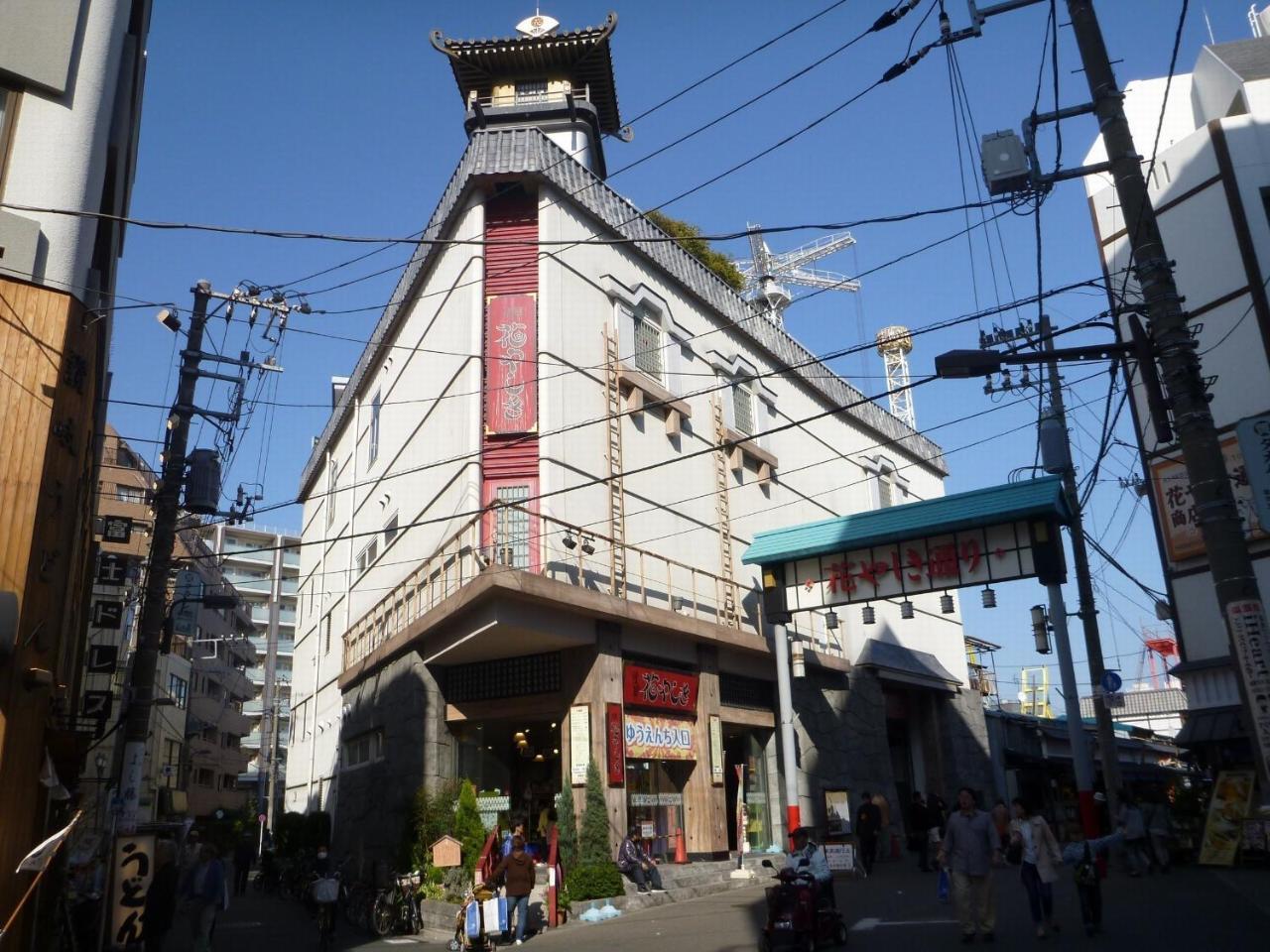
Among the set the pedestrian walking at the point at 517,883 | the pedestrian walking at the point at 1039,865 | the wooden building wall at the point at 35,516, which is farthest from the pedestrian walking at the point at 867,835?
the wooden building wall at the point at 35,516

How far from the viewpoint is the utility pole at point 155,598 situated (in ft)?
56.5

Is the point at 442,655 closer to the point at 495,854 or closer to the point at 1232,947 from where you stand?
the point at 495,854

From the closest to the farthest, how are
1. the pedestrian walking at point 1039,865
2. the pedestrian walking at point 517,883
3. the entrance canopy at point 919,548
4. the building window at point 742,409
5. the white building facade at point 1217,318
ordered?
the pedestrian walking at point 1039,865
the pedestrian walking at point 517,883
the entrance canopy at point 919,548
the white building facade at point 1217,318
the building window at point 742,409

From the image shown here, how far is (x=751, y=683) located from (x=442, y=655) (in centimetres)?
854

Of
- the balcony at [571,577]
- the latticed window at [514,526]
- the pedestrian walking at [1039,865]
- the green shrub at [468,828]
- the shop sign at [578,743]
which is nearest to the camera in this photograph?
the pedestrian walking at [1039,865]

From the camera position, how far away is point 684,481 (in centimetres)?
2402

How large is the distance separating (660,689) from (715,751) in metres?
2.28

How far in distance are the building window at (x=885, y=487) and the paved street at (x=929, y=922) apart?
1689 centimetres

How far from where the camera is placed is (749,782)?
2417 centimetres

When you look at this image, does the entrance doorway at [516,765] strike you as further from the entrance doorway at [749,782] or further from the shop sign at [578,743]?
the entrance doorway at [749,782]

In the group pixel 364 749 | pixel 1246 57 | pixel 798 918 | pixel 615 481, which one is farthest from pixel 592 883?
pixel 1246 57

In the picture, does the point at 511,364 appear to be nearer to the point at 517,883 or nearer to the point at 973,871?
the point at 517,883

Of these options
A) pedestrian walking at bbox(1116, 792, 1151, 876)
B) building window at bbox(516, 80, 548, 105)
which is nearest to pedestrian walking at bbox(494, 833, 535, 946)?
pedestrian walking at bbox(1116, 792, 1151, 876)

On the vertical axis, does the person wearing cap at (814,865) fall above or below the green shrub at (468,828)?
below
